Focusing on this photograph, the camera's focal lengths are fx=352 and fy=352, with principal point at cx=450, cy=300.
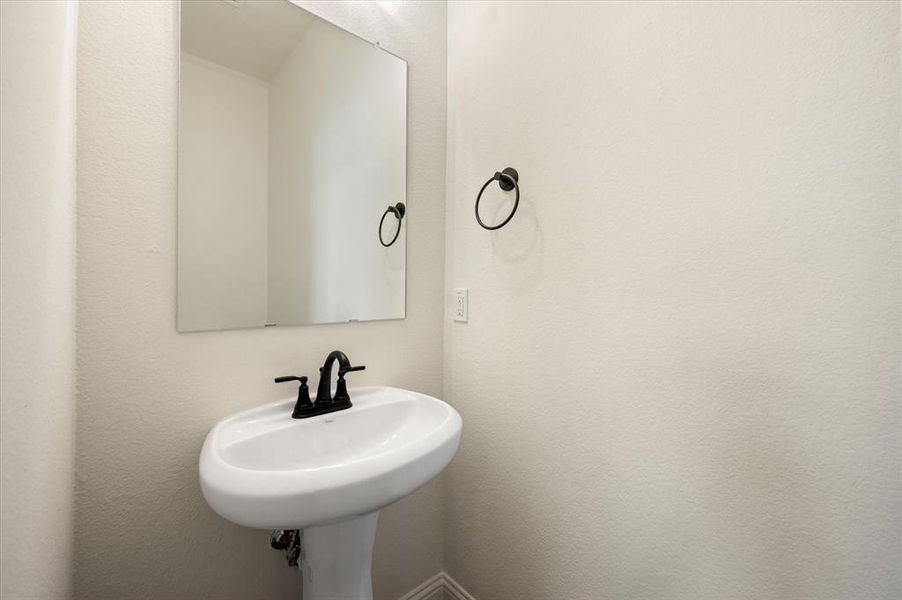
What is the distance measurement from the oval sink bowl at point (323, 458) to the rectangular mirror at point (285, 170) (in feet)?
0.89

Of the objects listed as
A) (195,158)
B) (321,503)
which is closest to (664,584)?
(321,503)

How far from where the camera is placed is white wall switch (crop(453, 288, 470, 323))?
1.23 metres

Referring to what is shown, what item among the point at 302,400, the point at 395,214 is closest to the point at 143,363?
the point at 302,400

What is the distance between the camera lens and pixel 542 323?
40.2 inches

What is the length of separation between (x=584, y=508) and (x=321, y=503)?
705 millimetres

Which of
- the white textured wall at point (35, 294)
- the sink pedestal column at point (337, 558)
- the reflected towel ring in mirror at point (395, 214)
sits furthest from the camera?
the reflected towel ring in mirror at point (395, 214)

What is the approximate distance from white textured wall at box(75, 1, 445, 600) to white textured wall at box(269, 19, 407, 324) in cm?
18

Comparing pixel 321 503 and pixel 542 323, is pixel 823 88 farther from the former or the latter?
pixel 321 503

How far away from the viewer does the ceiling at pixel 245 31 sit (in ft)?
2.79

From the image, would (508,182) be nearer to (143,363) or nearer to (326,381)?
(326,381)

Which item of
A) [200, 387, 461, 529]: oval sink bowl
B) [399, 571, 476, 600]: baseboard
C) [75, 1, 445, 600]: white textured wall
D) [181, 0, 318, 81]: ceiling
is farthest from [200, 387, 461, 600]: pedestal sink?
[181, 0, 318, 81]: ceiling

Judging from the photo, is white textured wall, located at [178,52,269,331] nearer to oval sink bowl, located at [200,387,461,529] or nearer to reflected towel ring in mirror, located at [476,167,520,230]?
oval sink bowl, located at [200,387,461,529]

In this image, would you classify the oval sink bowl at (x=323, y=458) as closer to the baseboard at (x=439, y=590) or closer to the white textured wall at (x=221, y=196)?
the white textured wall at (x=221, y=196)

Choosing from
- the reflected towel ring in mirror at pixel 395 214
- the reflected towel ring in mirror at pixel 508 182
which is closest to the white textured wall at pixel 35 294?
the reflected towel ring in mirror at pixel 395 214
